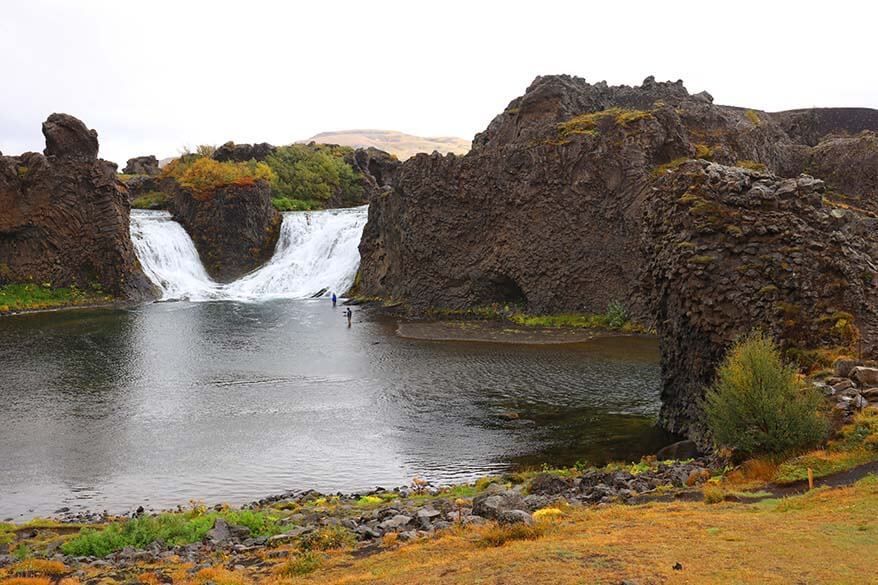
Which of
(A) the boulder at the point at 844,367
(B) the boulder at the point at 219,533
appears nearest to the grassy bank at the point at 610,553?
(B) the boulder at the point at 219,533

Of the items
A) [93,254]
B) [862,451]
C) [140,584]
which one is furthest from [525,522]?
[93,254]

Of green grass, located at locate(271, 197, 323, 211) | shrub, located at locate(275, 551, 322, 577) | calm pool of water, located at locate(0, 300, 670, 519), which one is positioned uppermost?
green grass, located at locate(271, 197, 323, 211)

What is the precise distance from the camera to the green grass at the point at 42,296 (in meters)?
72.2

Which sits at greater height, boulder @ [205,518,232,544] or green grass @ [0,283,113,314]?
green grass @ [0,283,113,314]

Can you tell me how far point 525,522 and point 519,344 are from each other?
120ft

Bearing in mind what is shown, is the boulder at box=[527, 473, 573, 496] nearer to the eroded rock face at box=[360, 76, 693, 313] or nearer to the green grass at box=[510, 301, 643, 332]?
the green grass at box=[510, 301, 643, 332]

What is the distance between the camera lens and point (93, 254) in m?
79.9

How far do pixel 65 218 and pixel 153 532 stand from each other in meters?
71.8

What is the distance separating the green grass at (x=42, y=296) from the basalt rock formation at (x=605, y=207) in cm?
2821

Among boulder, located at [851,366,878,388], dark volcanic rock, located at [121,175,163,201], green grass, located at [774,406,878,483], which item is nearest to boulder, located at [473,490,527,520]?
green grass, located at [774,406,878,483]

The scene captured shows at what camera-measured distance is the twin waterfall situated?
84.1 metres

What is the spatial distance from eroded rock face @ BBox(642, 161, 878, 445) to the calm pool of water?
3.34 metres

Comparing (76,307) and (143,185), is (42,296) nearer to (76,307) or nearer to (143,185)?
(76,307)

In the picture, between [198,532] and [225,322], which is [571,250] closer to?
[225,322]
